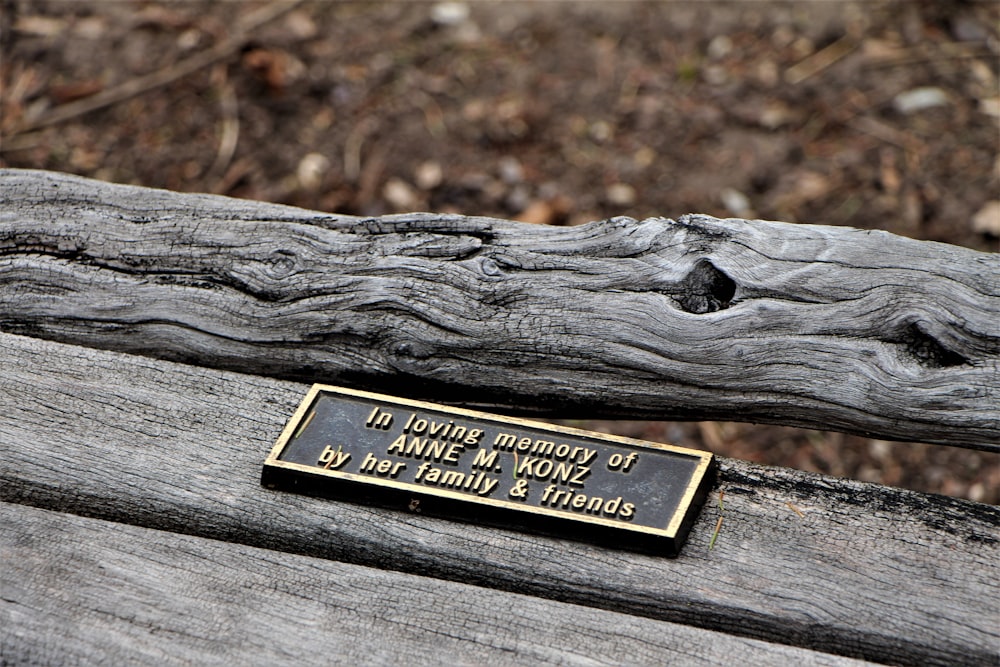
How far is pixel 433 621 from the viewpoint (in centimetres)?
173

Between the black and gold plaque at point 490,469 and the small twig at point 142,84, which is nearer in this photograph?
the black and gold plaque at point 490,469

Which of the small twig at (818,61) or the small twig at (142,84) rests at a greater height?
the small twig at (818,61)

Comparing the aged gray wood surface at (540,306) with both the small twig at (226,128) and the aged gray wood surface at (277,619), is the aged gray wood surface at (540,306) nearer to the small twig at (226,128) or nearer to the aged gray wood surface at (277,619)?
the aged gray wood surface at (277,619)

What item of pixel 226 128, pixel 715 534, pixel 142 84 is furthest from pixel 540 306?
pixel 142 84

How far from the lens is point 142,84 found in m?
4.88

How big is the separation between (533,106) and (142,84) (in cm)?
189

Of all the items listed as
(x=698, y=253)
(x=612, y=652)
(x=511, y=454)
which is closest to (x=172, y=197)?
(x=511, y=454)

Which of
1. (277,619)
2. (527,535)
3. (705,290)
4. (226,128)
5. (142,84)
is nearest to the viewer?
(277,619)

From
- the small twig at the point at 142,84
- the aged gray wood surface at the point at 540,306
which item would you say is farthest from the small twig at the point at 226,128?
the aged gray wood surface at the point at 540,306

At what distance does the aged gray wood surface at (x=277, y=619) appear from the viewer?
167cm

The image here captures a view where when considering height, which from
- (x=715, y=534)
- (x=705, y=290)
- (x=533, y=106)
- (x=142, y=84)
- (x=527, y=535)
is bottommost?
(x=142, y=84)

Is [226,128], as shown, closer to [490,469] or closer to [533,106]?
[533,106]

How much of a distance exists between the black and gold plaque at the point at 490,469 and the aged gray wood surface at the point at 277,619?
161 millimetres

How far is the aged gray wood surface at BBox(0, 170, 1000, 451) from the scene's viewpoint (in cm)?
199
